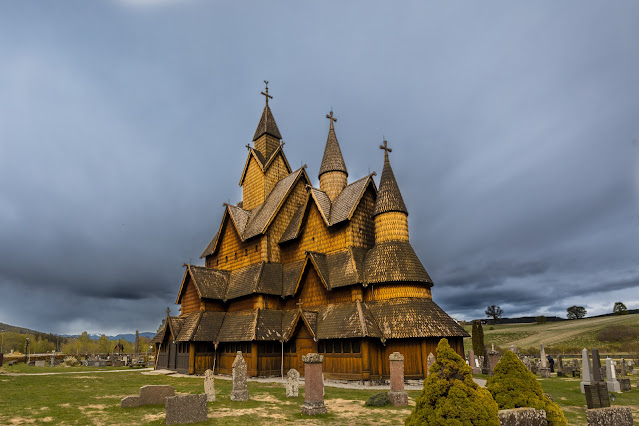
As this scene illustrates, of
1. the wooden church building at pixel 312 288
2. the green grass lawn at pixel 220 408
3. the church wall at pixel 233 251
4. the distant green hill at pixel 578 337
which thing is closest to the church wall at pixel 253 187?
the wooden church building at pixel 312 288

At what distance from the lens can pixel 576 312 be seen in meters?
106

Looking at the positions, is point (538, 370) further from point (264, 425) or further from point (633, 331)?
point (633, 331)

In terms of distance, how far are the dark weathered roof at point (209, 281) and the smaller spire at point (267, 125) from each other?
1420 cm

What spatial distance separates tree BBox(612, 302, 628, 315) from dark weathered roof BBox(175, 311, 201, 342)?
94.3 m

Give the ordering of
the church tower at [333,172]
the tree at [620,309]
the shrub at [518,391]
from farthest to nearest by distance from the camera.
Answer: the tree at [620,309] → the church tower at [333,172] → the shrub at [518,391]

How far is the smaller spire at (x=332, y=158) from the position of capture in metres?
34.1

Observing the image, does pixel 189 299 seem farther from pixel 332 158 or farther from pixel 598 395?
pixel 598 395

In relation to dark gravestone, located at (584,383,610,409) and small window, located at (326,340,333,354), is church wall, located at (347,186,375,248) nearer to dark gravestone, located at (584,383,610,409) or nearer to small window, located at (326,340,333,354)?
small window, located at (326,340,333,354)

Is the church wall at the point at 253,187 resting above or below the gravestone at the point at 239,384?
above

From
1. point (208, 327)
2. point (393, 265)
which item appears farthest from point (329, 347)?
point (208, 327)

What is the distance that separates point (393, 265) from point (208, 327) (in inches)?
576

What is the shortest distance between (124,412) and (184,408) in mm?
2889

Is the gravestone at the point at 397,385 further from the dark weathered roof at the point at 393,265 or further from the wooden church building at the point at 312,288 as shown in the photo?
the dark weathered roof at the point at 393,265

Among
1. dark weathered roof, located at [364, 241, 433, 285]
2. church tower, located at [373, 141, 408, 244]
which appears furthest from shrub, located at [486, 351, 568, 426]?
church tower, located at [373, 141, 408, 244]
